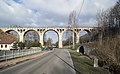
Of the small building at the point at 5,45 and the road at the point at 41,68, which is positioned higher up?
the small building at the point at 5,45

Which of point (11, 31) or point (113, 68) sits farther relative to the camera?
point (11, 31)

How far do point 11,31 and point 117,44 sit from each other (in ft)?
391

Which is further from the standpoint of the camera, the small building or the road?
the small building

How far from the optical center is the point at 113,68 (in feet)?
56.6

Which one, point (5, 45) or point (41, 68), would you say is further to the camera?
point (5, 45)

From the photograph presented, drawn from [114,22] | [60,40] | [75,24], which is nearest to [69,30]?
Result: [75,24]

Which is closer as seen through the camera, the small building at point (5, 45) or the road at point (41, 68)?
the road at point (41, 68)

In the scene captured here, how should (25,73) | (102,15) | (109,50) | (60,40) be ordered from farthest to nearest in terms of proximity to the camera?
1. (60,40)
2. (102,15)
3. (109,50)
4. (25,73)

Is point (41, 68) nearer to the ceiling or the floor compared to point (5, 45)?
nearer to the floor

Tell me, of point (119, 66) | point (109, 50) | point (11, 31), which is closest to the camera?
point (119, 66)

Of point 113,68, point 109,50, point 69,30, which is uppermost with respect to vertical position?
point 69,30

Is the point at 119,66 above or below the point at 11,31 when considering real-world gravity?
below

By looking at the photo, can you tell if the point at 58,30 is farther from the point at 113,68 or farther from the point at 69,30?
the point at 113,68

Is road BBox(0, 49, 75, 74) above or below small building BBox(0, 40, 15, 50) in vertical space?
below
